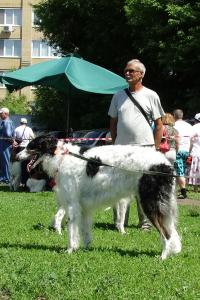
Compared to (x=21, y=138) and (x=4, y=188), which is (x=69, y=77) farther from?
(x=4, y=188)

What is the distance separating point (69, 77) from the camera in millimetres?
14078

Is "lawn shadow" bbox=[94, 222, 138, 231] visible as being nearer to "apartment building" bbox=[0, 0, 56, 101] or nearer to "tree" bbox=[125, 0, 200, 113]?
"tree" bbox=[125, 0, 200, 113]

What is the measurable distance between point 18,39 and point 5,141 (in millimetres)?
45082

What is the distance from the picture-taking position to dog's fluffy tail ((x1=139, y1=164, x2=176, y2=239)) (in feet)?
22.9

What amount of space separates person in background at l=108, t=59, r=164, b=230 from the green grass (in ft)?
2.74

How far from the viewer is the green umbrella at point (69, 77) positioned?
46.5ft

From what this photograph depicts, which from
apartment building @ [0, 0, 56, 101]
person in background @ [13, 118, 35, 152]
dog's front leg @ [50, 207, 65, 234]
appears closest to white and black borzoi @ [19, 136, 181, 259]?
dog's front leg @ [50, 207, 65, 234]

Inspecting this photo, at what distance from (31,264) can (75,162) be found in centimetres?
137

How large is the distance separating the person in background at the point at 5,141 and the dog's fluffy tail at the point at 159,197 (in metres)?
10.3

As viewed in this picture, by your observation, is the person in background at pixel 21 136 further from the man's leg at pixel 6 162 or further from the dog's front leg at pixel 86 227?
the dog's front leg at pixel 86 227

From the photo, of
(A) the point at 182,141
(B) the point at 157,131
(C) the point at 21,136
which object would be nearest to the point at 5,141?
(C) the point at 21,136

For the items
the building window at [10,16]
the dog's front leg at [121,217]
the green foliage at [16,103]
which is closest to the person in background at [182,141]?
the dog's front leg at [121,217]

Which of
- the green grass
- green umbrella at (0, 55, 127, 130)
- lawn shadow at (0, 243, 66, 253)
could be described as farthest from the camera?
green umbrella at (0, 55, 127, 130)

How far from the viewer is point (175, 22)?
23656 mm
